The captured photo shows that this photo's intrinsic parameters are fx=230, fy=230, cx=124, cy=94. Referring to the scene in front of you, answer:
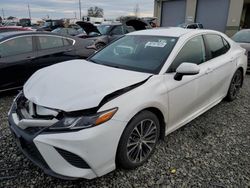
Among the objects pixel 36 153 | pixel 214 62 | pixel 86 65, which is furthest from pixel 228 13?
pixel 36 153

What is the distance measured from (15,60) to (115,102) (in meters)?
3.48

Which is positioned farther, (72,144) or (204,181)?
(204,181)

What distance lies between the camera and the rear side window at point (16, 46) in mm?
4802

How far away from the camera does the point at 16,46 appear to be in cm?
496

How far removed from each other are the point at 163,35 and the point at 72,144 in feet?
7.05

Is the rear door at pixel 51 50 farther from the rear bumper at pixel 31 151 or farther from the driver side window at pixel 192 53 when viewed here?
the driver side window at pixel 192 53

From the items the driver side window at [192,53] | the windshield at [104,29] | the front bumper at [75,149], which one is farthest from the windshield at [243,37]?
the front bumper at [75,149]

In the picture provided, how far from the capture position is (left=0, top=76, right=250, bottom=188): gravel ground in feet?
8.05

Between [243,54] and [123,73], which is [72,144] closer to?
[123,73]

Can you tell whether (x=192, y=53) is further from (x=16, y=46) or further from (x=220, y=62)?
(x=16, y=46)

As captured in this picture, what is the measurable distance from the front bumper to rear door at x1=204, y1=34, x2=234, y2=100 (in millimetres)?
2089

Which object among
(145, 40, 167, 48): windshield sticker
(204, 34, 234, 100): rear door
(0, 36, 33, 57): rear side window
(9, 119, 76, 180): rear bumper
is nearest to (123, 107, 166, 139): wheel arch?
(145, 40, 167, 48): windshield sticker

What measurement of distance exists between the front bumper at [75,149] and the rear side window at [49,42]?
3.56 meters

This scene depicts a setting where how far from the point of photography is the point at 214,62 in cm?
366
